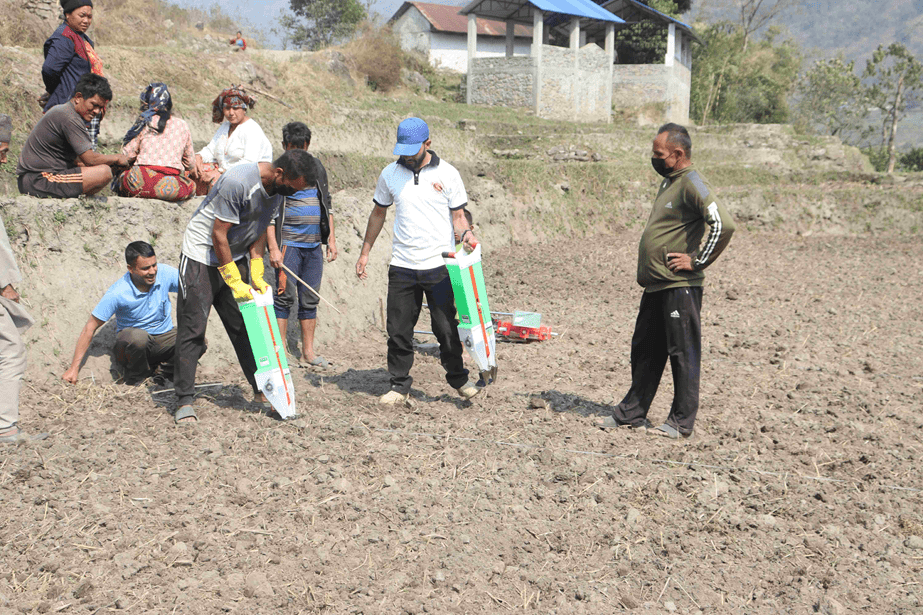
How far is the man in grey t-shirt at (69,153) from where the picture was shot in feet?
17.3

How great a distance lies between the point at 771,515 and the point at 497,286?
6086 millimetres

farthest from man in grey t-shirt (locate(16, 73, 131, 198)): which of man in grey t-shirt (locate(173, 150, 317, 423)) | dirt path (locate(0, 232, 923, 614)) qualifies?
dirt path (locate(0, 232, 923, 614))

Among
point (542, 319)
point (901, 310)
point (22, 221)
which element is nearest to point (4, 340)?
point (22, 221)

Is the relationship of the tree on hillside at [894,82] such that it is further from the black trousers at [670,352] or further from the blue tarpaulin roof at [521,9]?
the black trousers at [670,352]

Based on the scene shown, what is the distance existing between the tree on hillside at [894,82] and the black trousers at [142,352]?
105 ft

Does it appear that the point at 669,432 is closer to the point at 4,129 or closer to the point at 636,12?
the point at 4,129

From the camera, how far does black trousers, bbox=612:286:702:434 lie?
4422 millimetres

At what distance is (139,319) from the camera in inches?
207

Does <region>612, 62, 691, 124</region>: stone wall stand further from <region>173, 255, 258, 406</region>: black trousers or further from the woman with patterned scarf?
<region>173, 255, 258, 406</region>: black trousers

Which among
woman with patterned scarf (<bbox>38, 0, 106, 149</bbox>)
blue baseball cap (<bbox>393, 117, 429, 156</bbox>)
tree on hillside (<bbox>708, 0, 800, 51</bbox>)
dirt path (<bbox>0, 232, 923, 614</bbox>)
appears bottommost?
dirt path (<bbox>0, 232, 923, 614</bbox>)

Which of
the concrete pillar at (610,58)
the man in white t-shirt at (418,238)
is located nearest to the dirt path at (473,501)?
the man in white t-shirt at (418,238)

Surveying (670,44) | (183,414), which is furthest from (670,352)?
(670,44)

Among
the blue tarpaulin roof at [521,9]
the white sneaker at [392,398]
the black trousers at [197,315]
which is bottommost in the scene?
the white sneaker at [392,398]

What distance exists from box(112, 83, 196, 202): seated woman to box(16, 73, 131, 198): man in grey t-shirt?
0.17 meters
